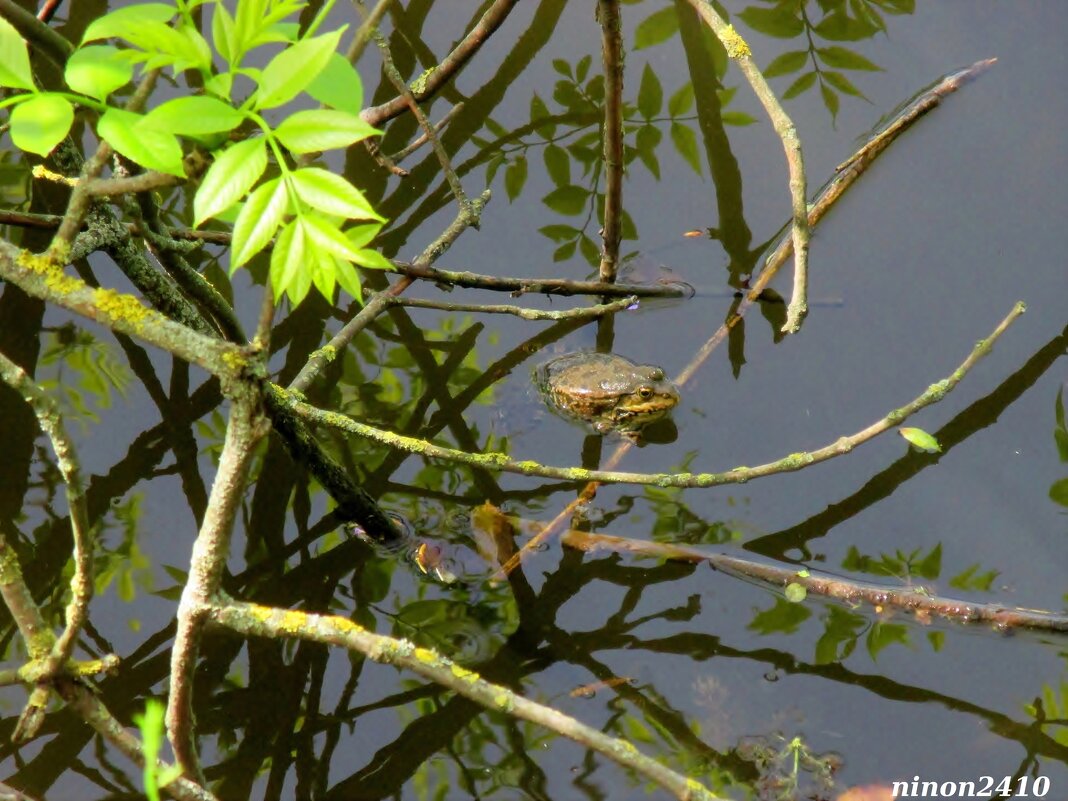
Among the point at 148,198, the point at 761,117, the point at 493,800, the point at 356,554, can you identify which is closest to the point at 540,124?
the point at 761,117

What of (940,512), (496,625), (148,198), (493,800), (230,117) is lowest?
(493,800)

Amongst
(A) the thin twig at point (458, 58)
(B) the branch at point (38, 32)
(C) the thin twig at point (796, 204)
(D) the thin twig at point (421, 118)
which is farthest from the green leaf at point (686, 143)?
(B) the branch at point (38, 32)

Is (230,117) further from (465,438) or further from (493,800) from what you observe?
(465,438)

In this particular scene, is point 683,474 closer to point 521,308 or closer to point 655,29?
point 521,308

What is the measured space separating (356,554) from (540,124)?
2.30 metres

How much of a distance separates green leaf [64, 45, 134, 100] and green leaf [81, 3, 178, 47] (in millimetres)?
33

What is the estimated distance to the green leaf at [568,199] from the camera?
4375 millimetres

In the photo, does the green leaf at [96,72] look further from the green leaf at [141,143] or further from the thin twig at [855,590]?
the thin twig at [855,590]

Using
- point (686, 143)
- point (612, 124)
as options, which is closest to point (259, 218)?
point (612, 124)

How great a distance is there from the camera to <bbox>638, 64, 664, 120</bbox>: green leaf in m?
4.62

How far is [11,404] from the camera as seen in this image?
372 centimetres

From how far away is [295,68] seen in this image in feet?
4.53

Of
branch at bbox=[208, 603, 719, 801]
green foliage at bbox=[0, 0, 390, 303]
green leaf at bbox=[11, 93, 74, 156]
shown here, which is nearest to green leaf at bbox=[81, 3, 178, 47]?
green foliage at bbox=[0, 0, 390, 303]

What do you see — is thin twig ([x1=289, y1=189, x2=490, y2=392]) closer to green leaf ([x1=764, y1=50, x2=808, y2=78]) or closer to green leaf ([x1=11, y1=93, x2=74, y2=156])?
green leaf ([x1=764, y1=50, x2=808, y2=78])
